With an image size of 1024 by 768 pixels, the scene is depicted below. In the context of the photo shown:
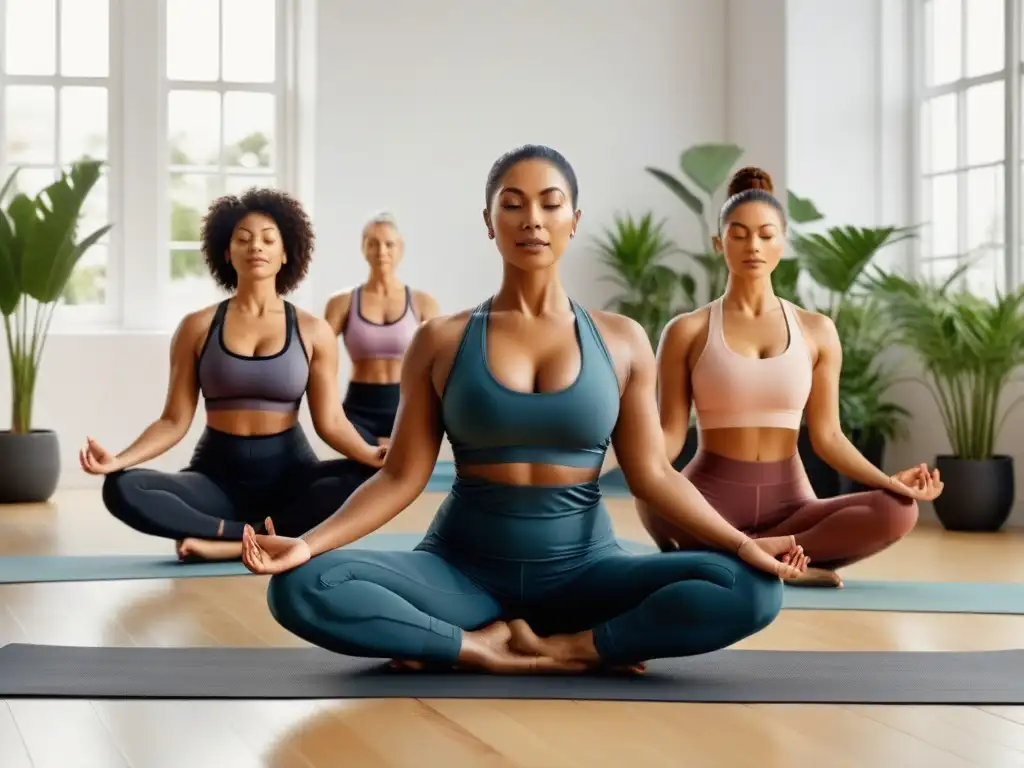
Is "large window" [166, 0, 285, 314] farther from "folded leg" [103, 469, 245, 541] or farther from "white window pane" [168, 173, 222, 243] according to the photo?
"folded leg" [103, 469, 245, 541]

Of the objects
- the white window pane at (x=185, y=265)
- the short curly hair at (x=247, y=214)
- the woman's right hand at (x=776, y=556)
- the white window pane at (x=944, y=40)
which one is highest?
the white window pane at (x=944, y=40)

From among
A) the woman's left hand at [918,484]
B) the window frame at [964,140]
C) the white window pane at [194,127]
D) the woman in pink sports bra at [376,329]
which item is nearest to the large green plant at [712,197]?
the window frame at [964,140]

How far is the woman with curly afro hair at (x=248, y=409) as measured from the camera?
4.77m

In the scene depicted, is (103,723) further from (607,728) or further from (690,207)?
(690,207)

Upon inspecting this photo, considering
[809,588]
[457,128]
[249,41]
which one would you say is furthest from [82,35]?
[809,588]

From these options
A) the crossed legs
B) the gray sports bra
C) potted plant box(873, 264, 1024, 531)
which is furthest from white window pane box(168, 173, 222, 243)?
the crossed legs

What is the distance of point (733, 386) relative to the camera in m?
4.21

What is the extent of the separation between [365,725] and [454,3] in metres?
6.45

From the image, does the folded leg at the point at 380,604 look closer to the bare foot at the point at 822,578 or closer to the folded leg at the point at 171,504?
the bare foot at the point at 822,578

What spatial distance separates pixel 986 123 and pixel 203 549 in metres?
4.18

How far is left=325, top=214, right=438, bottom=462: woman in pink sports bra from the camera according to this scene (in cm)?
678

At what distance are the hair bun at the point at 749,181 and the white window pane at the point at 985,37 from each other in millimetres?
3003

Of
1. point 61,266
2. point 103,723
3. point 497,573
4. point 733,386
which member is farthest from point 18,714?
point 61,266

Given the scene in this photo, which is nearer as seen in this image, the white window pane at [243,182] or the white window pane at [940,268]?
the white window pane at [940,268]
